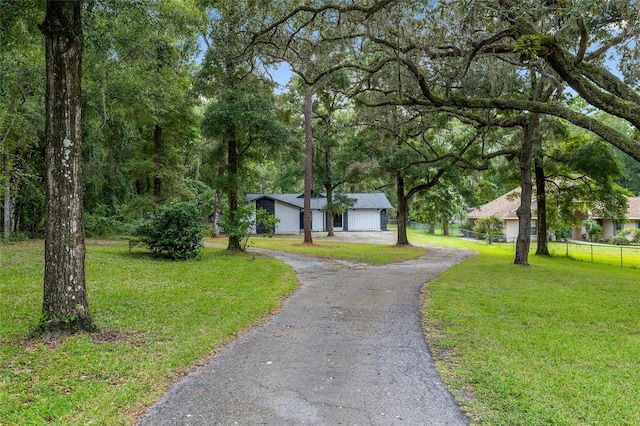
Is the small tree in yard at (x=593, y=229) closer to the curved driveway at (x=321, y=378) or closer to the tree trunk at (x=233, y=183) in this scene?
the tree trunk at (x=233, y=183)

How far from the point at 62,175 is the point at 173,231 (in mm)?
7803

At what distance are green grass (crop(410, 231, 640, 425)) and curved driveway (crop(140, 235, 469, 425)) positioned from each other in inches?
12.7

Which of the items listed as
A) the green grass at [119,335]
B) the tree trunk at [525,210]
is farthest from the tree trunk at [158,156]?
the tree trunk at [525,210]

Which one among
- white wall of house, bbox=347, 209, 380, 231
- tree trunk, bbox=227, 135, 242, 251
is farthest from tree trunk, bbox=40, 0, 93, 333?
white wall of house, bbox=347, 209, 380, 231

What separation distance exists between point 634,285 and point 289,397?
430 inches

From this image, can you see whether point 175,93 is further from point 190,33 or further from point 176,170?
point 176,170

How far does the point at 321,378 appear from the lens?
4.04m

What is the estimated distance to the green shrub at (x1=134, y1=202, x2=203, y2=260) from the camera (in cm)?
1244

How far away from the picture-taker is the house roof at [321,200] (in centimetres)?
3438

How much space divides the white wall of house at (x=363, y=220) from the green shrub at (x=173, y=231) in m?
26.4

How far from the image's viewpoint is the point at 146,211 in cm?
1589

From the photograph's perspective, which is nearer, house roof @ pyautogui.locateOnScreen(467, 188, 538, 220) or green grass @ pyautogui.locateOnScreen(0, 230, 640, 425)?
green grass @ pyautogui.locateOnScreen(0, 230, 640, 425)

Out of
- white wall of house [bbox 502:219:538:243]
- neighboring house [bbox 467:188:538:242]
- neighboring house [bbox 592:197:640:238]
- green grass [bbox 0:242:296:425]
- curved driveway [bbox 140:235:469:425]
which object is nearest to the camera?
curved driveway [bbox 140:235:469:425]

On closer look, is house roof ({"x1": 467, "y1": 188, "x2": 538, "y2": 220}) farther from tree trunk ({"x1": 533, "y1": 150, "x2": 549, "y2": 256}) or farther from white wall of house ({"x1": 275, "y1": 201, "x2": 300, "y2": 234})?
white wall of house ({"x1": 275, "y1": 201, "x2": 300, "y2": 234})
